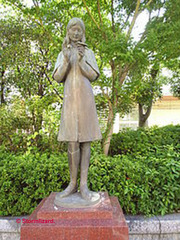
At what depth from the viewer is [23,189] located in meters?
3.41

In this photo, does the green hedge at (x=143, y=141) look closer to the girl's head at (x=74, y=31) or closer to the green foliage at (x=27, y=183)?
the green foliage at (x=27, y=183)

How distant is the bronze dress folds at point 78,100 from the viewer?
244 cm

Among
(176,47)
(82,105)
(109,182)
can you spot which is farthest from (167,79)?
(82,105)

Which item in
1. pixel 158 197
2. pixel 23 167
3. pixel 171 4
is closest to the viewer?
pixel 158 197

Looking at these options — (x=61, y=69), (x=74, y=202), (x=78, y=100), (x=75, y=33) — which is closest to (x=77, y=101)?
(x=78, y=100)

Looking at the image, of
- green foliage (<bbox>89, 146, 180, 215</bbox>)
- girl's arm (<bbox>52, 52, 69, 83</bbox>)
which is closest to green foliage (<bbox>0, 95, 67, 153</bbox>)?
green foliage (<bbox>89, 146, 180, 215</bbox>)

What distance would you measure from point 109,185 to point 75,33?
2668 millimetres

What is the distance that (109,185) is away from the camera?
11.5 feet

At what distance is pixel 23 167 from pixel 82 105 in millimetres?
2088

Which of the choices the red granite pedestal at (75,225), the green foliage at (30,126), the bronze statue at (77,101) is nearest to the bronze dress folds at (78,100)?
the bronze statue at (77,101)

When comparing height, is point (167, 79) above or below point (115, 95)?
above

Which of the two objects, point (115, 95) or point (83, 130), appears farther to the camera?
point (115, 95)

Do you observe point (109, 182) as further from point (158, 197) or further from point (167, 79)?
point (167, 79)

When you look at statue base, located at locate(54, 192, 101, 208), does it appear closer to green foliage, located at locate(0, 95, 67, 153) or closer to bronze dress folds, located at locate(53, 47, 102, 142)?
bronze dress folds, located at locate(53, 47, 102, 142)
